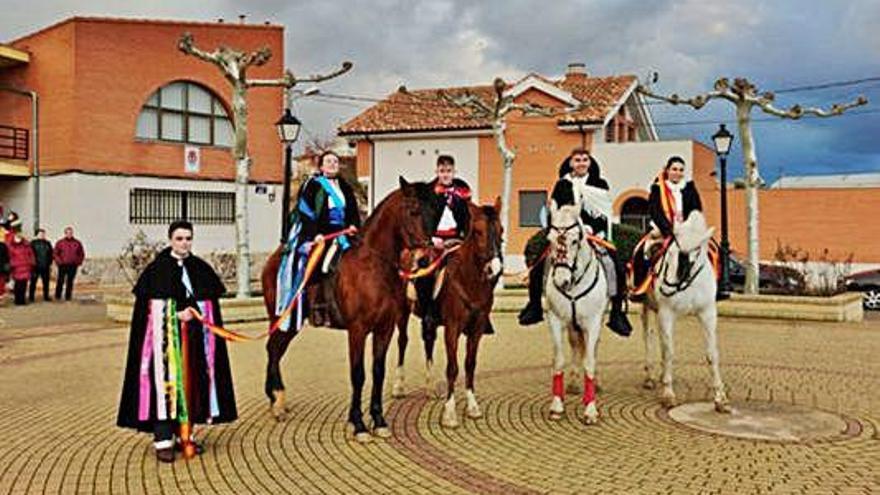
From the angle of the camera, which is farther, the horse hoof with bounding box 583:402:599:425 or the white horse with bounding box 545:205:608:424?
the horse hoof with bounding box 583:402:599:425

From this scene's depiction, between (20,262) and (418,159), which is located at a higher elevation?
(418,159)

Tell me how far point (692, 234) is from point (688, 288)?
0.60 meters

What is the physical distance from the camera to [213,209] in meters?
28.5

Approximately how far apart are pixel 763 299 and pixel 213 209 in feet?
63.1

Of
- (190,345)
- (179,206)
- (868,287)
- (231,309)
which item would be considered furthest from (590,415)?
(179,206)

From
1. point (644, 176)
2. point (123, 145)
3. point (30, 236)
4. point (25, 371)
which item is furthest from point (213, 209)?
point (25, 371)

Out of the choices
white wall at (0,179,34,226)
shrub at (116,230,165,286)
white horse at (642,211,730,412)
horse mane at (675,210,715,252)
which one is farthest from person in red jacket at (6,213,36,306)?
horse mane at (675,210,715,252)

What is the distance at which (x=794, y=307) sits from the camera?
16.9m

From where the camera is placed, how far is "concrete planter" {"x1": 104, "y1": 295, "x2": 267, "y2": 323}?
1570 cm

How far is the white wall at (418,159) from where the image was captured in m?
33.2

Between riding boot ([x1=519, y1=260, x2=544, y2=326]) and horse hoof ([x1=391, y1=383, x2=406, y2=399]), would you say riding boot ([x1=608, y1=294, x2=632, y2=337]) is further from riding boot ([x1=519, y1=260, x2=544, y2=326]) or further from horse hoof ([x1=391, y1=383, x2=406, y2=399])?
horse hoof ([x1=391, y1=383, x2=406, y2=399])

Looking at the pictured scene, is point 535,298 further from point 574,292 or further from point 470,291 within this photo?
point 470,291

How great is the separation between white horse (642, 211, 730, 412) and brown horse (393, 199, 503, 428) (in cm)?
189

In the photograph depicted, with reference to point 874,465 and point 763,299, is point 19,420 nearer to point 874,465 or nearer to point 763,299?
point 874,465
